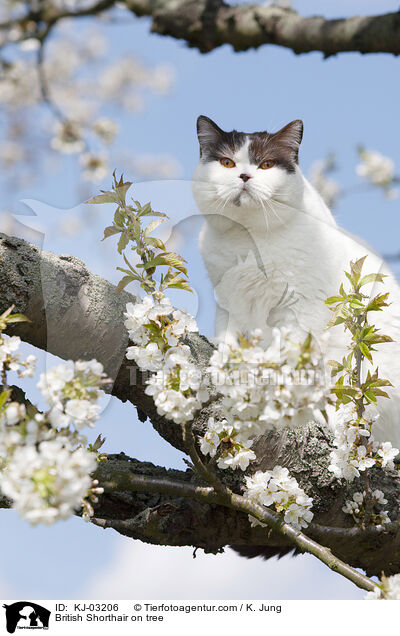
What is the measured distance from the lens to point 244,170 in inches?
94.9

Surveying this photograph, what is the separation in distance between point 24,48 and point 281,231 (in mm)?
1165

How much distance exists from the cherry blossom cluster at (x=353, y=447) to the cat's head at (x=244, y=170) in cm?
98

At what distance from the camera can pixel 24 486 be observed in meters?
1.02

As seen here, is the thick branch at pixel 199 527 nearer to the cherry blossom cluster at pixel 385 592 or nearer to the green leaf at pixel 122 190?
the cherry blossom cluster at pixel 385 592

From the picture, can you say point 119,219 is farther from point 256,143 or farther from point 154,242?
point 256,143

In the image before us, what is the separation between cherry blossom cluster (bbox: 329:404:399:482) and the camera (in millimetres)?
1697

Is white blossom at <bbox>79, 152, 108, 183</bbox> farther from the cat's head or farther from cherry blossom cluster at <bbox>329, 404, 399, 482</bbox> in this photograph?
cherry blossom cluster at <bbox>329, 404, 399, 482</bbox>

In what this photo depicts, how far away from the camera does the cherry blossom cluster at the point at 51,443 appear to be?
103cm

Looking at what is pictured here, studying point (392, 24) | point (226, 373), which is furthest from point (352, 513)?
point (392, 24)

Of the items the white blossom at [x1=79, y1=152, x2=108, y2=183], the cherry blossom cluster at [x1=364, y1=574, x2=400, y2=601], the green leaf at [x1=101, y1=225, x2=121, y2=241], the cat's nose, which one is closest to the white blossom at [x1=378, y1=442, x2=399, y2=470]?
the cherry blossom cluster at [x1=364, y1=574, x2=400, y2=601]

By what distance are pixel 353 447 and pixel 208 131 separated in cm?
139

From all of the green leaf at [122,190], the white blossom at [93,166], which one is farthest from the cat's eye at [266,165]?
the green leaf at [122,190]

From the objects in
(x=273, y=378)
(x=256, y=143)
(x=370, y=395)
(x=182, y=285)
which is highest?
(x=256, y=143)

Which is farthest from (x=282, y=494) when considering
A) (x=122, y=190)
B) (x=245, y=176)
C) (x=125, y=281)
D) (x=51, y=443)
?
(x=245, y=176)
